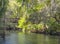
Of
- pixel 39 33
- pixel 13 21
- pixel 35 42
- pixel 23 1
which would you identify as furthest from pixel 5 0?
pixel 13 21

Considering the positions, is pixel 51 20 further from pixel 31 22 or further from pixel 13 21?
pixel 13 21

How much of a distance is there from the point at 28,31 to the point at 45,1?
15.8 ft

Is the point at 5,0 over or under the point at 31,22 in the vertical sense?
over

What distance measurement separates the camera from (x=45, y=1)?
36594 mm

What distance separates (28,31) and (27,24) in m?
1.38

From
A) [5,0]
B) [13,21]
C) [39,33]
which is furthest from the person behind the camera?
[13,21]

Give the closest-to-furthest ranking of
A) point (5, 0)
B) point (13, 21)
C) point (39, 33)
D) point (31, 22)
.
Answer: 1. point (5, 0)
2. point (39, 33)
3. point (31, 22)
4. point (13, 21)

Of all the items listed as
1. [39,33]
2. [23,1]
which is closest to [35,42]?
[23,1]

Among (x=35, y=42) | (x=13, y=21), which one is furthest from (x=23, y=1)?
(x=13, y=21)

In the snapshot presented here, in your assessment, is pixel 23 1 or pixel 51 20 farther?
pixel 51 20

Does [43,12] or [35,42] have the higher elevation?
[43,12]

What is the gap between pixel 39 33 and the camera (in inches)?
1387

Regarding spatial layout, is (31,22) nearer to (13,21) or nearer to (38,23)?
(38,23)

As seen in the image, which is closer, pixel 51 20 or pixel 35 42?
pixel 35 42
